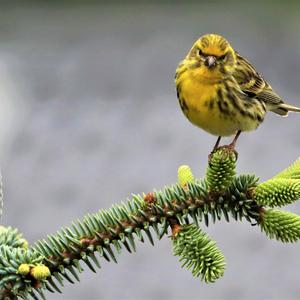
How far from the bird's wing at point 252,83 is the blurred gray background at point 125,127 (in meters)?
2.27

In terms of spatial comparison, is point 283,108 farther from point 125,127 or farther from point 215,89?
point 125,127

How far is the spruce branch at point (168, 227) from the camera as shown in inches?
79.0

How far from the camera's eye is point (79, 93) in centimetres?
734

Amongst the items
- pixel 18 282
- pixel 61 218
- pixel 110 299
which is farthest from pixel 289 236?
pixel 61 218

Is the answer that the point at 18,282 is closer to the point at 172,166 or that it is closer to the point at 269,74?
the point at 172,166

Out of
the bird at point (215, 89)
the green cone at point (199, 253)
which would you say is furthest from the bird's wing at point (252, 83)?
the green cone at point (199, 253)

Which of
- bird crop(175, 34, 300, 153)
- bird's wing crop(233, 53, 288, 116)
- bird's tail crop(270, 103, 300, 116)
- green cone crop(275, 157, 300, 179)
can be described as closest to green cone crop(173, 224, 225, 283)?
green cone crop(275, 157, 300, 179)

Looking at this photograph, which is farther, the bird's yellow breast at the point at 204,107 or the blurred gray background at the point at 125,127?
the blurred gray background at the point at 125,127

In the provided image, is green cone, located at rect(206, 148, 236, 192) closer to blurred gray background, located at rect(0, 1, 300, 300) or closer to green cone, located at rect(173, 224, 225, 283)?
green cone, located at rect(173, 224, 225, 283)

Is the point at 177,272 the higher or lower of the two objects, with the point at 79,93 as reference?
lower

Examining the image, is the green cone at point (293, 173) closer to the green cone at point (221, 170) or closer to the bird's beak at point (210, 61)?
the green cone at point (221, 170)

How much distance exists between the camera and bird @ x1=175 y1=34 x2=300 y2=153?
9.42 feet

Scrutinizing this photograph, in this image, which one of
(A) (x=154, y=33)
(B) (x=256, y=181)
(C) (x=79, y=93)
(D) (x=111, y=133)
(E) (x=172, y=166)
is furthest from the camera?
(A) (x=154, y=33)

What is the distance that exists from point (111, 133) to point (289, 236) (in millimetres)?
4741
